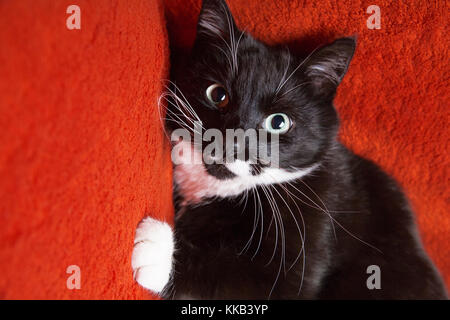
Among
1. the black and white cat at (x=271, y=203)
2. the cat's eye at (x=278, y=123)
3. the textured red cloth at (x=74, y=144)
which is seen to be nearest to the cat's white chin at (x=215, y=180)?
the black and white cat at (x=271, y=203)

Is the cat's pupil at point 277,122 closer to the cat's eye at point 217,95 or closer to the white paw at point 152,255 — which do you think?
the cat's eye at point 217,95

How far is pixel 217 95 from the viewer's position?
1152 millimetres

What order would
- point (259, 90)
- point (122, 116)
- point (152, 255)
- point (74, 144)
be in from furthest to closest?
1. point (259, 90)
2. point (152, 255)
3. point (122, 116)
4. point (74, 144)

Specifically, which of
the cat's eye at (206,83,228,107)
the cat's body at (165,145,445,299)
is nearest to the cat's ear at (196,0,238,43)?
the cat's eye at (206,83,228,107)

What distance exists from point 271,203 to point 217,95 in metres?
0.36

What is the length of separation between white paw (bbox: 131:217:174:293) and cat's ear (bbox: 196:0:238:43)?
58 cm

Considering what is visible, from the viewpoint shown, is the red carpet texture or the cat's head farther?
the cat's head

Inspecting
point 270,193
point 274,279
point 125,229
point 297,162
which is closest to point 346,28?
point 297,162

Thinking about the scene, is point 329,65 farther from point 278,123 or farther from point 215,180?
point 215,180

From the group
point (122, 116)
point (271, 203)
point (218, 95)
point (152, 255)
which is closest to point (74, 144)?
point (122, 116)

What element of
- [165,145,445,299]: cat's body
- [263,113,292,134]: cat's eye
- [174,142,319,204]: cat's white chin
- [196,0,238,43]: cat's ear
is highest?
[196,0,238,43]: cat's ear

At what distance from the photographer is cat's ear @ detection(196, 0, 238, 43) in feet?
3.72

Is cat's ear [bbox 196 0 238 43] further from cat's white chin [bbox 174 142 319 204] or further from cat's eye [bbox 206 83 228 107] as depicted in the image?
cat's white chin [bbox 174 142 319 204]

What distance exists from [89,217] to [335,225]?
33.2 inches
